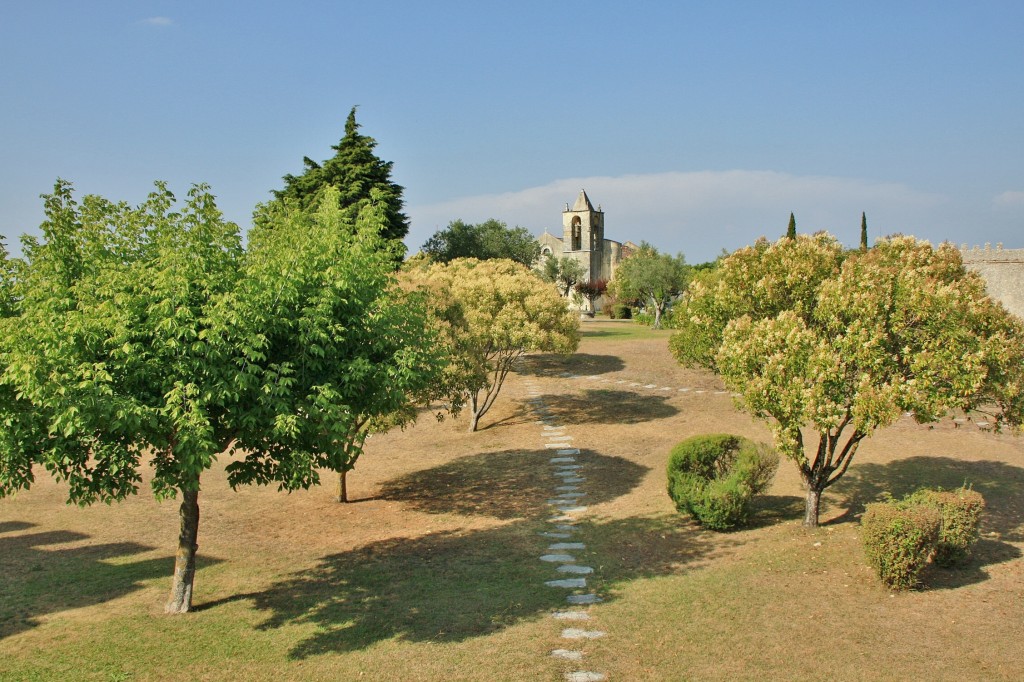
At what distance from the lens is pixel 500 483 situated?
65.7ft

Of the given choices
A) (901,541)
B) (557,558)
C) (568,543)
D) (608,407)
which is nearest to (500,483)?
(568,543)

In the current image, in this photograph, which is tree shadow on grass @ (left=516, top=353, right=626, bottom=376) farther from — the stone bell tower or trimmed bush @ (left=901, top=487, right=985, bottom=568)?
the stone bell tower

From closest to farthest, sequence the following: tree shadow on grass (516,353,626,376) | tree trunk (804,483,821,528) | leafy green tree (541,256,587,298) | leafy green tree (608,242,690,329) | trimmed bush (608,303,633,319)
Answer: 1. tree trunk (804,483,821,528)
2. tree shadow on grass (516,353,626,376)
3. leafy green tree (608,242,690,329)
4. leafy green tree (541,256,587,298)
5. trimmed bush (608,303,633,319)

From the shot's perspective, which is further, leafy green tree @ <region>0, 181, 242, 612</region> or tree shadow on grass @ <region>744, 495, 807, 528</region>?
tree shadow on grass @ <region>744, 495, 807, 528</region>

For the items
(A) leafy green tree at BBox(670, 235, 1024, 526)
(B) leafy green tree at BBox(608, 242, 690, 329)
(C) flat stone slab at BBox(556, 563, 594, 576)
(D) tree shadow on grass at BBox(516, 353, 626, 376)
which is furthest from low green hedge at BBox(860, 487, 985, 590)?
(B) leafy green tree at BBox(608, 242, 690, 329)

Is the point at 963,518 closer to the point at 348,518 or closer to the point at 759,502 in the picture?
the point at 759,502

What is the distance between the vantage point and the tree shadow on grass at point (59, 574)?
12.1m

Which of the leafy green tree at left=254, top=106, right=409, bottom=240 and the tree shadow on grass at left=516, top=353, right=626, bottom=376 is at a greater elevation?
the leafy green tree at left=254, top=106, right=409, bottom=240

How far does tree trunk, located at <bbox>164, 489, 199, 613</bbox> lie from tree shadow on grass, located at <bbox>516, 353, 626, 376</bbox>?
2334cm

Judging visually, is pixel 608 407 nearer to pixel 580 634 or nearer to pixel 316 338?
pixel 580 634

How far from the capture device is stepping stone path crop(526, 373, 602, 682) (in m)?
10.2

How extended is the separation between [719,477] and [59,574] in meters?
13.3

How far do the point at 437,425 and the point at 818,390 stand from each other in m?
16.9

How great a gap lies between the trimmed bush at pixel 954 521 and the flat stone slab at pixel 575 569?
543 centimetres
